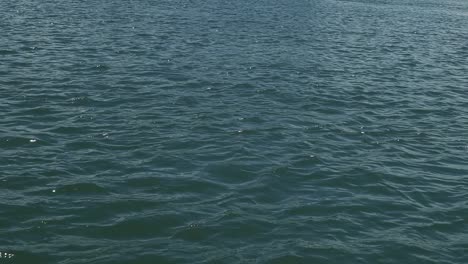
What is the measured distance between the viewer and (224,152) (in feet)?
75.6

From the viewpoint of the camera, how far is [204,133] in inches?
984

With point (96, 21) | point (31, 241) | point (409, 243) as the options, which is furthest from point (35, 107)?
point (96, 21)

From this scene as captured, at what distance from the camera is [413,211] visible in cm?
1903

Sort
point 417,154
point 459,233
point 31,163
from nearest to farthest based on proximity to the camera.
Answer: point 459,233 → point 31,163 → point 417,154

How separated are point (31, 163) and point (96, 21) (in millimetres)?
37736

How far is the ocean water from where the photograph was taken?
16312 mm

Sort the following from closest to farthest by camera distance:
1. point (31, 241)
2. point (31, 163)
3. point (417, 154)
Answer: point (31, 241) < point (31, 163) < point (417, 154)

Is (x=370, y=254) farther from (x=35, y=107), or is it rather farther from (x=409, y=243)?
(x=35, y=107)

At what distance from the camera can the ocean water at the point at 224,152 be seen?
16312 mm

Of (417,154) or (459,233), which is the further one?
(417,154)

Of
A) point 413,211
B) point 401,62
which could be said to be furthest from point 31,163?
point 401,62

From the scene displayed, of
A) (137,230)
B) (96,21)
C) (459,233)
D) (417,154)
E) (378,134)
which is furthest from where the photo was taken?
(96,21)

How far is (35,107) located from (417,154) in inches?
793

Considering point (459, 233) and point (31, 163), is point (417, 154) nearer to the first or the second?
point (459, 233)
